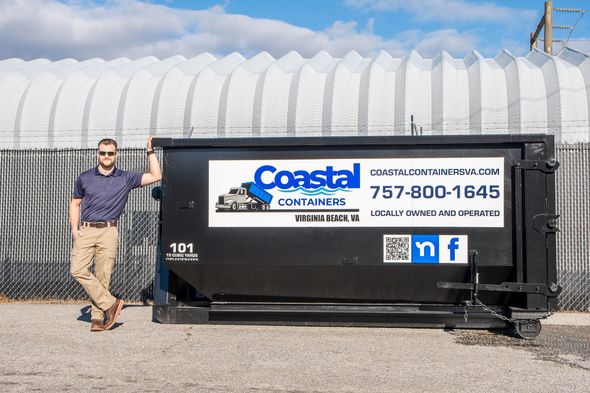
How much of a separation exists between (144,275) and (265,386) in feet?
16.9

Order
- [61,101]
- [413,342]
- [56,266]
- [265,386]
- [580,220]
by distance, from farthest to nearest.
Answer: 1. [61,101]
2. [56,266]
3. [580,220]
4. [413,342]
5. [265,386]

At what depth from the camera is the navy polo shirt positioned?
21.5 ft

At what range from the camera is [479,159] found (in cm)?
648

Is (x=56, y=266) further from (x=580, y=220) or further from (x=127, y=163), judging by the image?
(x=580, y=220)

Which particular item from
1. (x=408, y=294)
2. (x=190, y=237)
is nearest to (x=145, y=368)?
(x=190, y=237)

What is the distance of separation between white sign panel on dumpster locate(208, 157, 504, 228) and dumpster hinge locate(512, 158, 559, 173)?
0.19 metres

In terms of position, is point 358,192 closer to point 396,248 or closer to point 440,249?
point 396,248

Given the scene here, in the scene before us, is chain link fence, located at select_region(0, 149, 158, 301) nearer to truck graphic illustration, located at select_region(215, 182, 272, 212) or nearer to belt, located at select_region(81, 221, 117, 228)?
belt, located at select_region(81, 221, 117, 228)

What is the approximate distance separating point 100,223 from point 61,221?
10.9ft

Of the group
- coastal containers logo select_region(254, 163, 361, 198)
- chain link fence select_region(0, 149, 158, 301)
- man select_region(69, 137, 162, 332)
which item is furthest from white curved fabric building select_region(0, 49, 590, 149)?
man select_region(69, 137, 162, 332)

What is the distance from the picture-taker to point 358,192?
21.6 feet

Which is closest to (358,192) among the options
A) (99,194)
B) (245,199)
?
(245,199)

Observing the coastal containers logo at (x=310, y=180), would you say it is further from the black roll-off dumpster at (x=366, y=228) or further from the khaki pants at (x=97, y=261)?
the khaki pants at (x=97, y=261)

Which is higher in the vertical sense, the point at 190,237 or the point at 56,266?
the point at 190,237
